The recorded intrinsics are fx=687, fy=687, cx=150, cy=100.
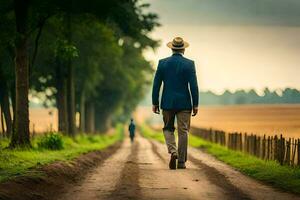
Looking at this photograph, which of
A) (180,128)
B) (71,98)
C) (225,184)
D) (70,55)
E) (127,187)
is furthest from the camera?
(71,98)

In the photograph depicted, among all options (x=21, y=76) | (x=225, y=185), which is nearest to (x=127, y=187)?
(x=225, y=185)

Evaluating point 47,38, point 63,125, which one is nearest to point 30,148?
point 47,38

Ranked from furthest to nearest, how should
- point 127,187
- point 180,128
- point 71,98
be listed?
1. point 71,98
2. point 180,128
3. point 127,187

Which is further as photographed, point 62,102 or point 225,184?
point 62,102

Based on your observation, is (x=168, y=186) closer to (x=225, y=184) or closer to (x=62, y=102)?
(x=225, y=184)

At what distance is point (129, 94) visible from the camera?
77500 mm

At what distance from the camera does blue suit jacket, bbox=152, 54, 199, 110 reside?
1552 cm

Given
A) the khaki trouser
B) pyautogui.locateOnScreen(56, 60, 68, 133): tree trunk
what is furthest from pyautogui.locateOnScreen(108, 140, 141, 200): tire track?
pyautogui.locateOnScreen(56, 60, 68, 133): tree trunk

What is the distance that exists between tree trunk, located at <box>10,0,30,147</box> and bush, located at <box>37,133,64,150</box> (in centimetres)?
120

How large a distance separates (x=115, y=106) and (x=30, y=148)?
50.3 m

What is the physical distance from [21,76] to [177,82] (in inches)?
445

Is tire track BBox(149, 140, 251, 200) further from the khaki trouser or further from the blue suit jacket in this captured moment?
the blue suit jacket

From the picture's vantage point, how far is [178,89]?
15.6 metres

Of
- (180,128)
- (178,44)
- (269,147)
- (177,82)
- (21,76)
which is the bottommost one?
(269,147)
